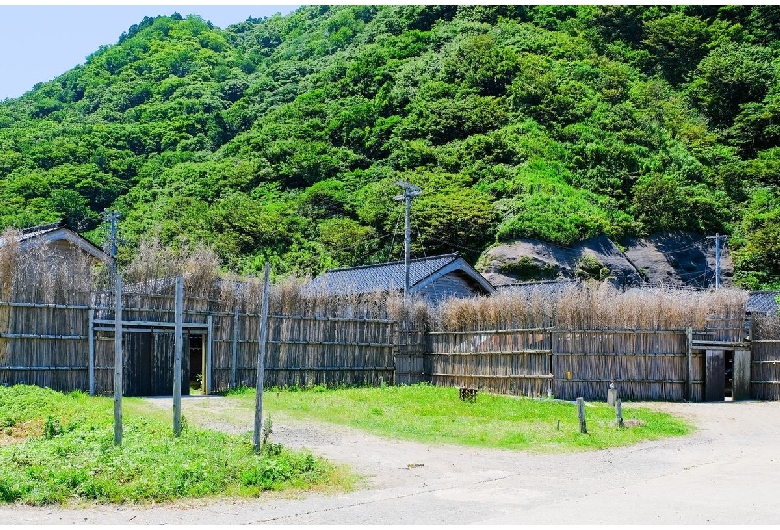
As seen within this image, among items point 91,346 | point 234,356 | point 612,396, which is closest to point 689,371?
point 612,396

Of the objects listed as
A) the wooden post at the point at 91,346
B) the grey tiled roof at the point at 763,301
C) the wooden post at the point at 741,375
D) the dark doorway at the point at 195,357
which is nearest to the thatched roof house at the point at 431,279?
the dark doorway at the point at 195,357

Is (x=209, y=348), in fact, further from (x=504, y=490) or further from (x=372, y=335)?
(x=504, y=490)

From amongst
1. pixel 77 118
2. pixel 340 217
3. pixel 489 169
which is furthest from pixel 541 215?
pixel 77 118

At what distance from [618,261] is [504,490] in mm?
38896

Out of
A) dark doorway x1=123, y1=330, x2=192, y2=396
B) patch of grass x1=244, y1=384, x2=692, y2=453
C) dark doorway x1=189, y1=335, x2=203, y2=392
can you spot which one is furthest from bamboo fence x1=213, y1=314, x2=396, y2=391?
dark doorway x1=189, y1=335, x2=203, y2=392

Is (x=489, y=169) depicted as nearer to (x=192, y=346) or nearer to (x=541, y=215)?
(x=541, y=215)

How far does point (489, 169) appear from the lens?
182 feet

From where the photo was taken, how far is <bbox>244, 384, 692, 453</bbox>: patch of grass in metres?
14.5

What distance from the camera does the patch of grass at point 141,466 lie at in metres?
8.90

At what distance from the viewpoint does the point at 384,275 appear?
3272 cm

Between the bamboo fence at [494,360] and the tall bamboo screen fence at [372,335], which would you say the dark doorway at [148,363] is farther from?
the bamboo fence at [494,360]

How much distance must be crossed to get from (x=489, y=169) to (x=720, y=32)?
28.3m

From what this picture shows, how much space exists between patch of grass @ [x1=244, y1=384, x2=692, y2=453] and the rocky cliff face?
23.0m

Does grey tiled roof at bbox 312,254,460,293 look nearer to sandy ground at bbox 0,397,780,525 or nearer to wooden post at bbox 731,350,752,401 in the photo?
wooden post at bbox 731,350,752,401
